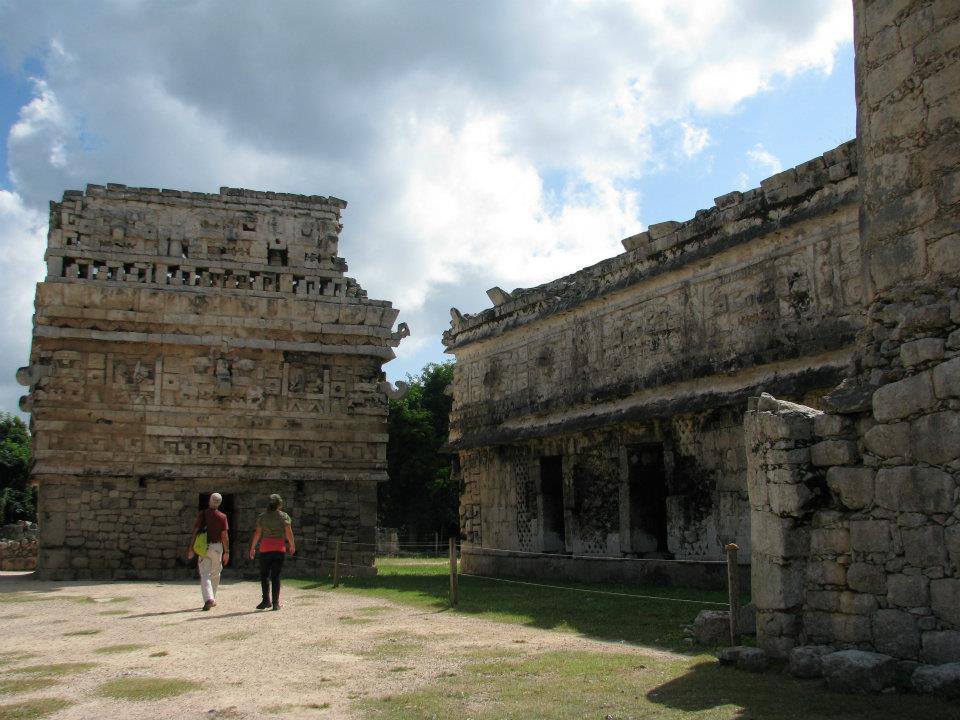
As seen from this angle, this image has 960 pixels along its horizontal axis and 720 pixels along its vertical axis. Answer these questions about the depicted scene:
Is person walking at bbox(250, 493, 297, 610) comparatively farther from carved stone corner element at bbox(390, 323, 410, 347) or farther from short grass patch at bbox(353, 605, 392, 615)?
carved stone corner element at bbox(390, 323, 410, 347)

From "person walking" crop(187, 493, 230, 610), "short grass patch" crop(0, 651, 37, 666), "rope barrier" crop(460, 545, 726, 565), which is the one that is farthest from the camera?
"rope barrier" crop(460, 545, 726, 565)

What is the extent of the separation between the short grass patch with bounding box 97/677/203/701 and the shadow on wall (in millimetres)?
2959

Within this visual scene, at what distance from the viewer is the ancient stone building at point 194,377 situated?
578 inches

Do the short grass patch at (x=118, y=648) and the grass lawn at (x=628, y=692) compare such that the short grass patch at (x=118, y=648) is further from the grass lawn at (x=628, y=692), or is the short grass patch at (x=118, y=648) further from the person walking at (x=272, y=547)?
the grass lawn at (x=628, y=692)

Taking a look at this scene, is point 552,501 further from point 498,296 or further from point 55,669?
point 55,669

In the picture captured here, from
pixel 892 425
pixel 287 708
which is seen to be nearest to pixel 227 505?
pixel 287 708

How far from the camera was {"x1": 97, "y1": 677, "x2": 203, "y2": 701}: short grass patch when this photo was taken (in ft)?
17.2

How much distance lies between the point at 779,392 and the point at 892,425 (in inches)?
202

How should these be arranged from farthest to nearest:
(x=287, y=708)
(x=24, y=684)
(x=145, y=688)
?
(x=24, y=684) → (x=145, y=688) → (x=287, y=708)

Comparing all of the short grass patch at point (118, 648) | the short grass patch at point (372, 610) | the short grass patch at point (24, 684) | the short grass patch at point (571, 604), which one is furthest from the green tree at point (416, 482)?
the short grass patch at point (24, 684)

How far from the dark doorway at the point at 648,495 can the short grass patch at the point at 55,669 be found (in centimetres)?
851

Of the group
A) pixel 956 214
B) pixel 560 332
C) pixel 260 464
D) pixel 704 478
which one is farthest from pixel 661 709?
pixel 260 464

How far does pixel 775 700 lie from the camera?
4684 millimetres

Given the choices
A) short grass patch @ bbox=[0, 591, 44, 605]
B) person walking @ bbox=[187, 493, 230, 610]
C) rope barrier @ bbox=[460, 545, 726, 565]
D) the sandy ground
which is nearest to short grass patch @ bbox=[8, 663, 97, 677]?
the sandy ground
